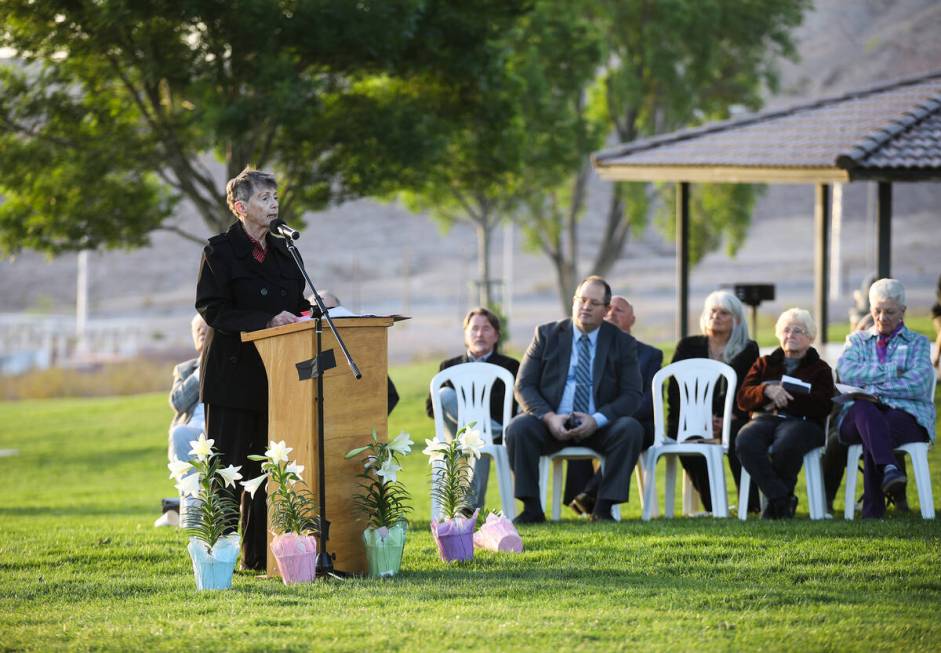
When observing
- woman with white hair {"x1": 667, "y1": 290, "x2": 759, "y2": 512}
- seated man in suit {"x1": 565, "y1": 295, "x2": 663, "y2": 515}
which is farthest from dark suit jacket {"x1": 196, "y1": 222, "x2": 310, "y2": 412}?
woman with white hair {"x1": 667, "y1": 290, "x2": 759, "y2": 512}

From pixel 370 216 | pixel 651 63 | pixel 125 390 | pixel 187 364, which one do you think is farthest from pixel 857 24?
pixel 187 364

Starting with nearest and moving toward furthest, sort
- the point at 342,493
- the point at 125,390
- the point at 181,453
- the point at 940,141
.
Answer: the point at 342,493
the point at 181,453
the point at 940,141
the point at 125,390

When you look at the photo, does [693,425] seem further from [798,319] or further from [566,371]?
[798,319]

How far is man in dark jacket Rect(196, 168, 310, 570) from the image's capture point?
637 cm

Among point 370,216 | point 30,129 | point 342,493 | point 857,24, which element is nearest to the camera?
point 342,493

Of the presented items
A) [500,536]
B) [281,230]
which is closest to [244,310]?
[281,230]

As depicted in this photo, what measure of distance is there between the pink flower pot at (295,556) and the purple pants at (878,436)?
3.83 meters

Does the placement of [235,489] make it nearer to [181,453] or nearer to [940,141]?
[181,453]

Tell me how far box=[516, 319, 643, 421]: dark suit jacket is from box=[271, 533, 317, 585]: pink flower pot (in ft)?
9.38

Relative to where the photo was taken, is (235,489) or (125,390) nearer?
(235,489)

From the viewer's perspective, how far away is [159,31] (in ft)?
51.0

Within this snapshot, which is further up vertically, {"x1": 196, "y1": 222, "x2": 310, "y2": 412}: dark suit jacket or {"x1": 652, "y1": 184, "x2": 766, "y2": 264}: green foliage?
{"x1": 652, "y1": 184, "x2": 766, "y2": 264}: green foliage

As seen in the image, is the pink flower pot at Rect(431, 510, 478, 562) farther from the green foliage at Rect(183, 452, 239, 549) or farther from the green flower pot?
the green foliage at Rect(183, 452, 239, 549)

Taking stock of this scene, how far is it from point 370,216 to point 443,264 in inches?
527
